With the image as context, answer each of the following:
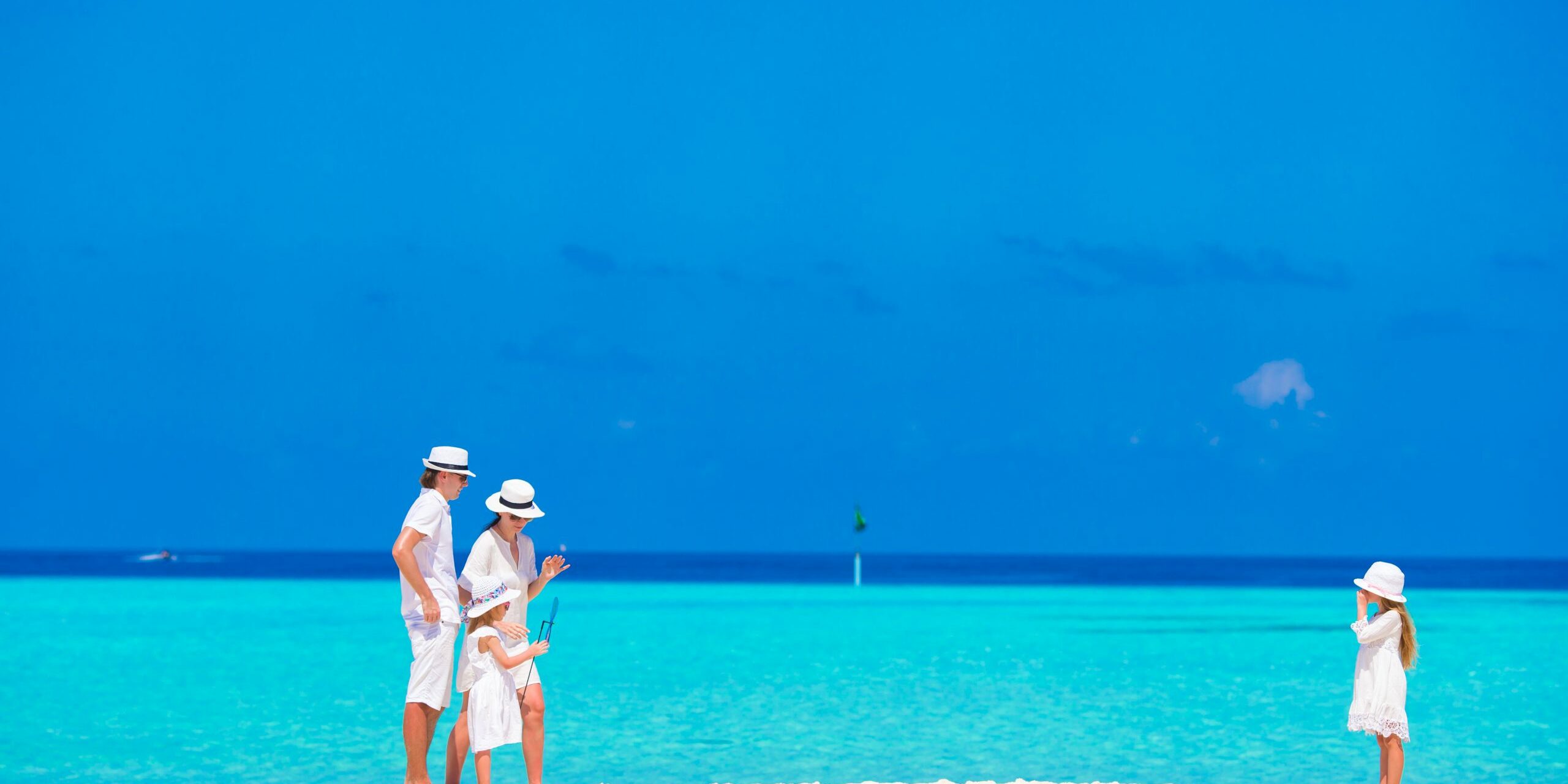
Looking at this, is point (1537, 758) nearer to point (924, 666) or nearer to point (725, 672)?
point (924, 666)

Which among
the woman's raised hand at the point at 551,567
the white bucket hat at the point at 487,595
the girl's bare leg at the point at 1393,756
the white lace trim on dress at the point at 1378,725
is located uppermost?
the woman's raised hand at the point at 551,567

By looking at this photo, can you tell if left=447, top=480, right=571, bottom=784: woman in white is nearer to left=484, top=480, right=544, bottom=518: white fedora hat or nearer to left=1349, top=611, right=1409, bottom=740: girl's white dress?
left=484, top=480, right=544, bottom=518: white fedora hat

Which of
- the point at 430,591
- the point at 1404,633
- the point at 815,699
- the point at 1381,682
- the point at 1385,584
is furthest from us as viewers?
the point at 815,699

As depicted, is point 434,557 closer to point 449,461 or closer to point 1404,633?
point 449,461

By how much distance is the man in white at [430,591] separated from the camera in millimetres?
6352

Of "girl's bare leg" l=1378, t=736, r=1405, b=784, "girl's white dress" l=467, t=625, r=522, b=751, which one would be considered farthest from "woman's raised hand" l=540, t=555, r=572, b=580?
"girl's bare leg" l=1378, t=736, r=1405, b=784

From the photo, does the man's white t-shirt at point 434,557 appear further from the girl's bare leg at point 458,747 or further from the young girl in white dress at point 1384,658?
the young girl in white dress at point 1384,658

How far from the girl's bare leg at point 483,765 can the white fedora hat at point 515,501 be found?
42.6 inches

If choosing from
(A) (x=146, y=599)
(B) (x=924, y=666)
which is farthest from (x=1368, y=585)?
(A) (x=146, y=599)

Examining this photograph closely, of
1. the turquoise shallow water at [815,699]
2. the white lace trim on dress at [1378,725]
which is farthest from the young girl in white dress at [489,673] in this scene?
the white lace trim on dress at [1378,725]

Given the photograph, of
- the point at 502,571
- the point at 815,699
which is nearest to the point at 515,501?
the point at 502,571

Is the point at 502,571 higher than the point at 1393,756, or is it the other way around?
the point at 502,571

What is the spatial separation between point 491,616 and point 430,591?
30cm

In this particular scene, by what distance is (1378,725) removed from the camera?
6.59 metres
